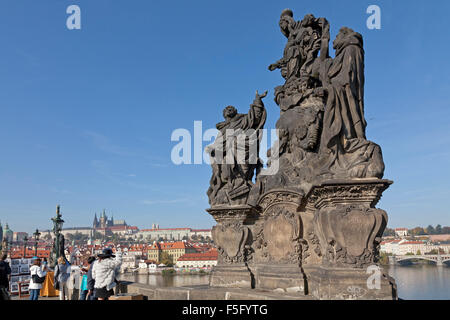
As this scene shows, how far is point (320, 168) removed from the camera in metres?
5.84

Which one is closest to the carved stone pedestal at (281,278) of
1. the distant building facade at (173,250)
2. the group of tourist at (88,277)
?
the group of tourist at (88,277)

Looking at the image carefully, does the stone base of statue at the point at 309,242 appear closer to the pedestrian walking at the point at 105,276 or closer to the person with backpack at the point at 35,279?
the pedestrian walking at the point at 105,276

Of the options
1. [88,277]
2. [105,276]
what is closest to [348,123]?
[105,276]

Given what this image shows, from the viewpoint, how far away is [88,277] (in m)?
6.10

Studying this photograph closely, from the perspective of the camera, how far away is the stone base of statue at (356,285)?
480 centimetres

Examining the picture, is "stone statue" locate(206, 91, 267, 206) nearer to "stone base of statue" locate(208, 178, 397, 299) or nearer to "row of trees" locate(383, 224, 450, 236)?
"stone base of statue" locate(208, 178, 397, 299)

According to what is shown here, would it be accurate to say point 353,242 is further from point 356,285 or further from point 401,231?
point 401,231

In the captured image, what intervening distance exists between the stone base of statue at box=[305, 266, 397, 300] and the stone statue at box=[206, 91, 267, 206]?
2.93 metres

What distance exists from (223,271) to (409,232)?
13536cm

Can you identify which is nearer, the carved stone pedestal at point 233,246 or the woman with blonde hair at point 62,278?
the carved stone pedestal at point 233,246

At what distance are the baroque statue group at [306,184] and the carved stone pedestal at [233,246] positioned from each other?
0.02 m

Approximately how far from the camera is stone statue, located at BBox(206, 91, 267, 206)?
7809 mm

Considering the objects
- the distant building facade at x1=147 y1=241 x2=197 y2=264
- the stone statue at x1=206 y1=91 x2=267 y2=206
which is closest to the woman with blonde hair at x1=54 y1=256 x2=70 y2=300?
the stone statue at x1=206 y1=91 x2=267 y2=206
